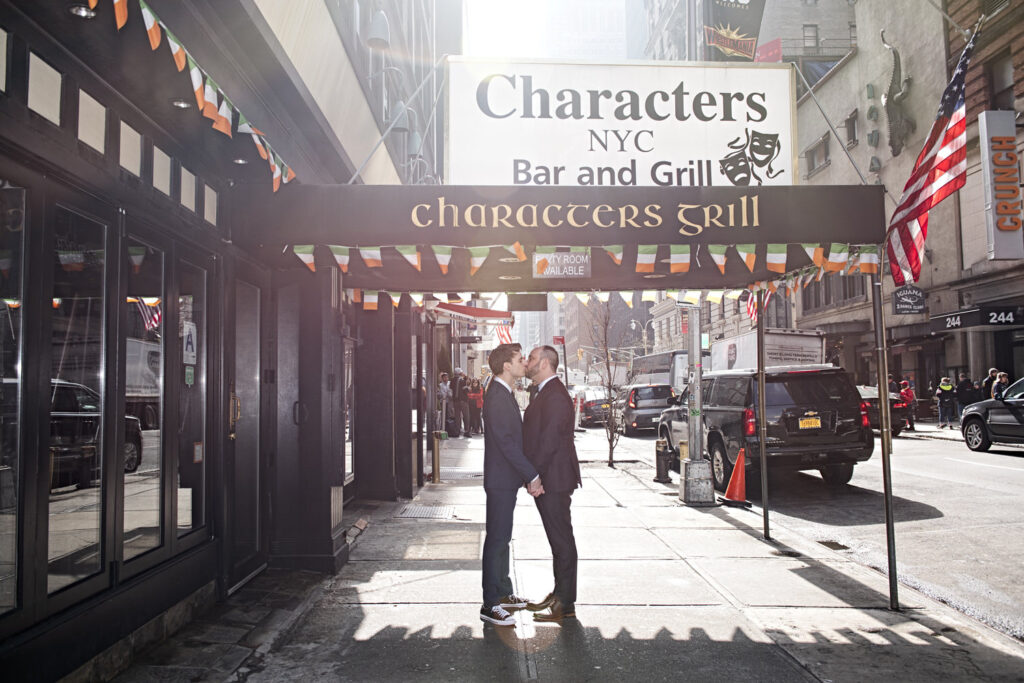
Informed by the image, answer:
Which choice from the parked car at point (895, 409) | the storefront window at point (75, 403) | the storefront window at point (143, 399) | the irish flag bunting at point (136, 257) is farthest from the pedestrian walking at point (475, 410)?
the storefront window at point (75, 403)

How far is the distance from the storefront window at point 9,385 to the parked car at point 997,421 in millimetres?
17836

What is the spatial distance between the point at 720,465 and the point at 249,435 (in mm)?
8041

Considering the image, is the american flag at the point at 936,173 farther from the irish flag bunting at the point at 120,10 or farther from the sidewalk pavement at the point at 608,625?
the irish flag bunting at the point at 120,10

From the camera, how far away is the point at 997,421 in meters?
16.5

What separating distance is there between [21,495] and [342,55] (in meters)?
6.24

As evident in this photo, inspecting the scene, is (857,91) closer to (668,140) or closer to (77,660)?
(668,140)

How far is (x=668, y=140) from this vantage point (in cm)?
709

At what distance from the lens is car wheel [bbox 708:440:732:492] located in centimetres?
1207

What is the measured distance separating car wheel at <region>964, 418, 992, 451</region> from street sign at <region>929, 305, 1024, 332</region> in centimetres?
852

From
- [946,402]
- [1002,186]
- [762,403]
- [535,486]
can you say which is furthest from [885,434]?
[946,402]

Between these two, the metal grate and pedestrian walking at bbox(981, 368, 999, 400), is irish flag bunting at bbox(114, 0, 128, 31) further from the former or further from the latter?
pedestrian walking at bbox(981, 368, 999, 400)

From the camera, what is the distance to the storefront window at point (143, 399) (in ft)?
15.3

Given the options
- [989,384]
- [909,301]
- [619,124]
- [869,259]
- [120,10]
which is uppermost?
[909,301]

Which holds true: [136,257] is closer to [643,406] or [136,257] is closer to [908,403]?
[643,406]
